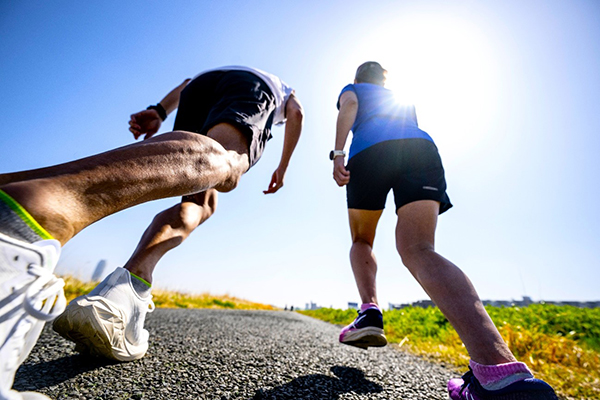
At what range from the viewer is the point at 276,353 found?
1744 mm

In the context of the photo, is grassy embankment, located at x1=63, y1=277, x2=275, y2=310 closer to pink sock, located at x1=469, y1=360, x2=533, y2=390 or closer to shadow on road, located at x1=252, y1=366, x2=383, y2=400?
shadow on road, located at x1=252, y1=366, x2=383, y2=400

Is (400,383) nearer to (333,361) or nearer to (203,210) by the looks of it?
(333,361)

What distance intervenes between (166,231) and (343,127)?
4.38 feet

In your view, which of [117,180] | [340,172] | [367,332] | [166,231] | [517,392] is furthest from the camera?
[340,172]

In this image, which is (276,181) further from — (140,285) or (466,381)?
(466,381)

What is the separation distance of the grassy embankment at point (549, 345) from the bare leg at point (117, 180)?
2.11 metres

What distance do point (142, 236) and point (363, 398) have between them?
130cm

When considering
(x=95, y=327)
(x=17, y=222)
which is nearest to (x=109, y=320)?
(x=95, y=327)

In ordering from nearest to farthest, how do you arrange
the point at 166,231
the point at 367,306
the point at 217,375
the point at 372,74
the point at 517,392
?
the point at 517,392 < the point at 217,375 < the point at 166,231 < the point at 367,306 < the point at 372,74

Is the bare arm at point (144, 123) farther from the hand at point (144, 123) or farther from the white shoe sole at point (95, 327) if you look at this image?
the white shoe sole at point (95, 327)

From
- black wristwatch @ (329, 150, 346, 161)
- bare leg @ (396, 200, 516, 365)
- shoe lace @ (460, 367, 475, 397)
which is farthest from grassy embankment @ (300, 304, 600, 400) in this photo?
black wristwatch @ (329, 150, 346, 161)

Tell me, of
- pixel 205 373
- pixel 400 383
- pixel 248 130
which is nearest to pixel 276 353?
pixel 205 373

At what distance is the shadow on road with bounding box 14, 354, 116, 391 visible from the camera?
94 cm

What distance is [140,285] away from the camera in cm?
124
